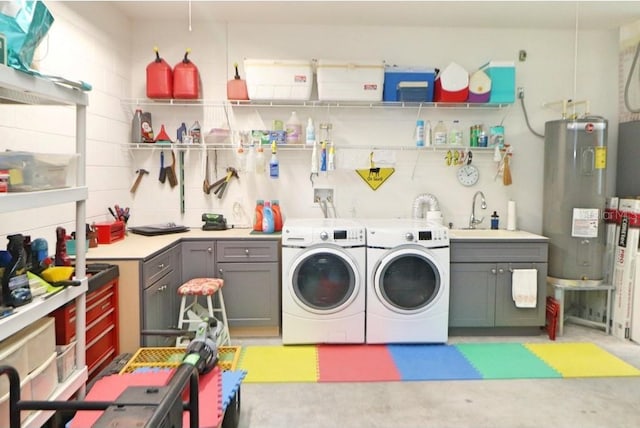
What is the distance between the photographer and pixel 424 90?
13.1 feet

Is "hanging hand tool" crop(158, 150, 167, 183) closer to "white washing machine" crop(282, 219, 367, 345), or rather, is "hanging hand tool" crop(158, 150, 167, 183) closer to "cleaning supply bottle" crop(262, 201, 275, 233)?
"cleaning supply bottle" crop(262, 201, 275, 233)

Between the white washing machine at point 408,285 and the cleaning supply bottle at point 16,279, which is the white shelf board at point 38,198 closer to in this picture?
the cleaning supply bottle at point 16,279

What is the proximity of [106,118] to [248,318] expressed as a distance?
1990 mm

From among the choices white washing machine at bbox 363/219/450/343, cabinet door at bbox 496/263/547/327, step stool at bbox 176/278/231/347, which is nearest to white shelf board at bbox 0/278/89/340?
step stool at bbox 176/278/231/347

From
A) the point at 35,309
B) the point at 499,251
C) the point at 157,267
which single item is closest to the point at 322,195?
the point at 499,251

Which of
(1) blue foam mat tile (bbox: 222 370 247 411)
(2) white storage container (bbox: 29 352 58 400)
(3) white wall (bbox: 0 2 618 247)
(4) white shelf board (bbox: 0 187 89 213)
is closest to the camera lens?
(4) white shelf board (bbox: 0 187 89 213)

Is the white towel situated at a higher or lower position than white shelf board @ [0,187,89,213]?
lower

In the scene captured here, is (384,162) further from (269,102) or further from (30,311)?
(30,311)

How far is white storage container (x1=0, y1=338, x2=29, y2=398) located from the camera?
1.57 metres

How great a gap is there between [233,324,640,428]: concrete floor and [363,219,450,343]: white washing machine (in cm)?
62

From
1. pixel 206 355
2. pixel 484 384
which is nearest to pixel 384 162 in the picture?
pixel 484 384

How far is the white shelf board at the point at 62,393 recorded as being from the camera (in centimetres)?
169

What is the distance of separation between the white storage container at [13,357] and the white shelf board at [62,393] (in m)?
0.16

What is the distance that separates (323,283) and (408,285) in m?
0.67
